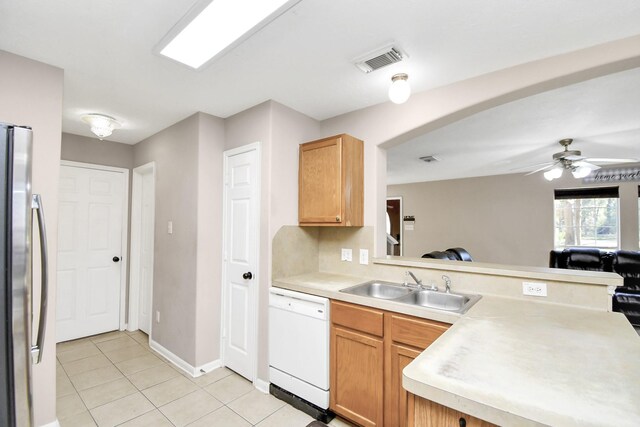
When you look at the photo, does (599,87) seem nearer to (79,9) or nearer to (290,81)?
(290,81)

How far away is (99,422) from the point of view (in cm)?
207

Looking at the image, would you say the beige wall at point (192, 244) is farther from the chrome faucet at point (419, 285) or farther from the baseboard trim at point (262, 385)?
the chrome faucet at point (419, 285)

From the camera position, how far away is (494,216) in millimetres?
6105

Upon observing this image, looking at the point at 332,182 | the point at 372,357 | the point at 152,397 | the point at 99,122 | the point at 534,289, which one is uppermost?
the point at 99,122

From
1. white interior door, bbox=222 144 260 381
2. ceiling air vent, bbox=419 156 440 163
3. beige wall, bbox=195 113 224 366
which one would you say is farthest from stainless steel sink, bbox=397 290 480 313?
ceiling air vent, bbox=419 156 440 163

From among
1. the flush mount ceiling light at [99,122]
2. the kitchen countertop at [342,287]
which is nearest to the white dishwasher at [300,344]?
the kitchen countertop at [342,287]

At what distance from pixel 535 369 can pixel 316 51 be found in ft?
6.15

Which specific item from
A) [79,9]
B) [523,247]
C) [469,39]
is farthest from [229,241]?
[523,247]

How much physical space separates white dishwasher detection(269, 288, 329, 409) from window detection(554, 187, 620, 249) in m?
5.60

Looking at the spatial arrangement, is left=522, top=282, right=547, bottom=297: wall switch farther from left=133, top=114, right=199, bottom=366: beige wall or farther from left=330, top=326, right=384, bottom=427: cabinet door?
left=133, top=114, right=199, bottom=366: beige wall

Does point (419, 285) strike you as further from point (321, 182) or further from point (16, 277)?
point (16, 277)

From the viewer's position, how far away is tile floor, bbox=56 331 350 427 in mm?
2086

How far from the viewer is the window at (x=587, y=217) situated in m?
5.14

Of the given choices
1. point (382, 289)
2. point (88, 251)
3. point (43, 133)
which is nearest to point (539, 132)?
point (382, 289)
